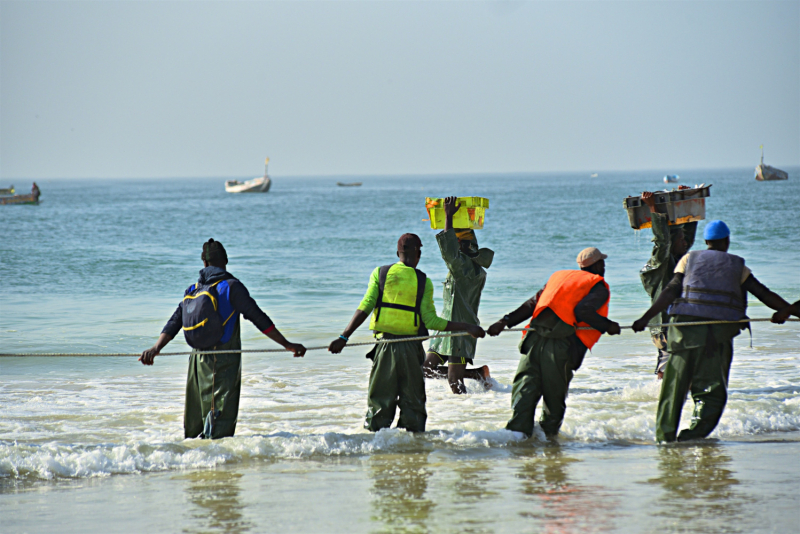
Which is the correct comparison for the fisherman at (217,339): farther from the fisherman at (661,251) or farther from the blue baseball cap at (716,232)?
the fisherman at (661,251)

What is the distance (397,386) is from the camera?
19.8 ft

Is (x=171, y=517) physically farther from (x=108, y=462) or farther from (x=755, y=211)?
(x=755, y=211)

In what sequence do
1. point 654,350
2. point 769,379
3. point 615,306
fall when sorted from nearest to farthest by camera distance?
point 769,379 → point 654,350 → point 615,306

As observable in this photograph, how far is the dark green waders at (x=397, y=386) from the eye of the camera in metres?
5.95

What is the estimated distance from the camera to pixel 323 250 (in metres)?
32.4

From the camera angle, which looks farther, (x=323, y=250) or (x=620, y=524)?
(x=323, y=250)

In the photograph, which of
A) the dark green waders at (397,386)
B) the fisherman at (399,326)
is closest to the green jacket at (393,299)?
the fisherman at (399,326)

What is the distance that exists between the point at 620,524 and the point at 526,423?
5.93ft

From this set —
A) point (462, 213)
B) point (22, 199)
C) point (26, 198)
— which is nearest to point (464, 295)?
point (462, 213)

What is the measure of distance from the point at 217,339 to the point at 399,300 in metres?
1.26

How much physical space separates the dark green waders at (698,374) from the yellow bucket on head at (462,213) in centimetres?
231

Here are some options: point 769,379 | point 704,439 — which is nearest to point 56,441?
point 704,439

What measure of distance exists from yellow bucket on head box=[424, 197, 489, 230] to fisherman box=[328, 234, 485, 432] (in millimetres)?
1453

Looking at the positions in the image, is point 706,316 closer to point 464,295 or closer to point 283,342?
point 464,295
